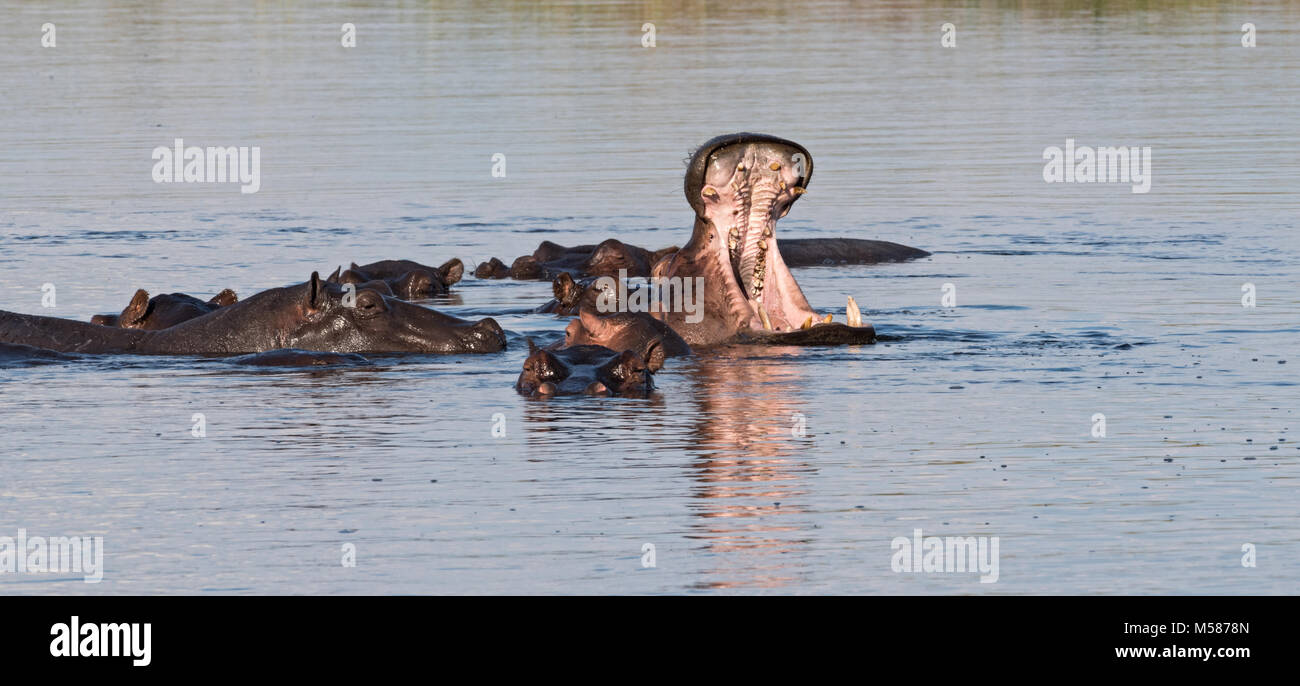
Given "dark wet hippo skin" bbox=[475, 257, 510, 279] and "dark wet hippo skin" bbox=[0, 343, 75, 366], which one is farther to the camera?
"dark wet hippo skin" bbox=[475, 257, 510, 279]

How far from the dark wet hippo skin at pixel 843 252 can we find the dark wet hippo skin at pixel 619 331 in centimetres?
592

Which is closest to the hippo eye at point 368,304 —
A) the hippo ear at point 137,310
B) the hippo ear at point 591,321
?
the hippo ear at point 591,321

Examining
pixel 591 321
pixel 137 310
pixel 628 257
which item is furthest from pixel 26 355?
pixel 628 257

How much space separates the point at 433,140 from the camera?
3139 cm

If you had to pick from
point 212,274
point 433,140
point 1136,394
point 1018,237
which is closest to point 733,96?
point 433,140

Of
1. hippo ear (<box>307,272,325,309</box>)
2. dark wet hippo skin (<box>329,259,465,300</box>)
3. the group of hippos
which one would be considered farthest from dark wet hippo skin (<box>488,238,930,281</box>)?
hippo ear (<box>307,272,325,309</box>)

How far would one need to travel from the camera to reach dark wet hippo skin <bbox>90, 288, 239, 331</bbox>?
52.0ft

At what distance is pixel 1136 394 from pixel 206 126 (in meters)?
21.0

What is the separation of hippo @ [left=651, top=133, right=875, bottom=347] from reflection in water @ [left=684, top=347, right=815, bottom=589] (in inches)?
9.4

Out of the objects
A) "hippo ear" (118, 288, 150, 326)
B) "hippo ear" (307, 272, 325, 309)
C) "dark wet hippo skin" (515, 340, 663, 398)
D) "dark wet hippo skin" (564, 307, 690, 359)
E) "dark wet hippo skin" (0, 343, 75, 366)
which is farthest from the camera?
"hippo ear" (118, 288, 150, 326)

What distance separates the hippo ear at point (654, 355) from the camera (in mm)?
14188

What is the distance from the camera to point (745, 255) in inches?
610

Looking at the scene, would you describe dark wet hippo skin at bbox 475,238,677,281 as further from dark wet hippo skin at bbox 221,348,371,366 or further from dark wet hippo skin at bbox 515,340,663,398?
dark wet hippo skin at bbox 515,340,663,398

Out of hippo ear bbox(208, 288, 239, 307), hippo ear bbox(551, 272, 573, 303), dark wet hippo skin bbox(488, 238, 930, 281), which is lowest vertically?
hippo ear bbox(208, 288, 239, 307)
